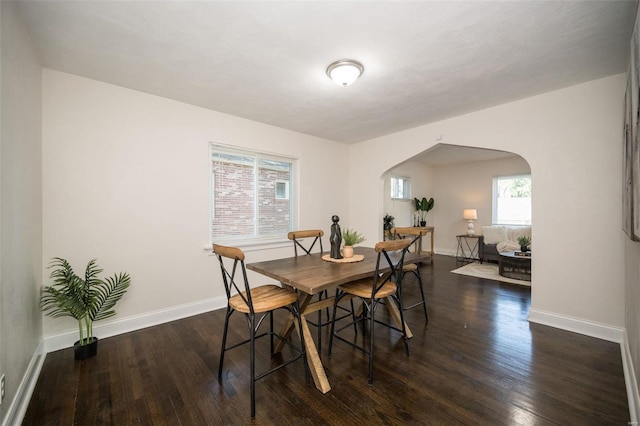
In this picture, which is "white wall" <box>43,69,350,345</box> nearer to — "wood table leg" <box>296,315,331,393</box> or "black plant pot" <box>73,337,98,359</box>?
"black plant pot" <box>73,337,98,359</box>

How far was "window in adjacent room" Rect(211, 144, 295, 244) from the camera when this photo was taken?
347 cm

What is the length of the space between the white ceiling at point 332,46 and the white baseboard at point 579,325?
240cm

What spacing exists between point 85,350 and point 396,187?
20.7 feet

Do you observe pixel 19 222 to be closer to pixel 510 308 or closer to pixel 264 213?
pixel 264 213

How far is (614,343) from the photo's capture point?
2.43 m

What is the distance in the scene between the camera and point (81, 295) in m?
2.23

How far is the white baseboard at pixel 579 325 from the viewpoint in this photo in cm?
247

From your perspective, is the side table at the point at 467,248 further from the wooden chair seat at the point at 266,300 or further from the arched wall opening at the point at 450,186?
the wooden chair seat at the point at 266,300

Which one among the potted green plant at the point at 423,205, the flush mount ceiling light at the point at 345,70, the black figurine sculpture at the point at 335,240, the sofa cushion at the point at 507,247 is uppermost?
the flush mount ceiling light at the point at 345,70

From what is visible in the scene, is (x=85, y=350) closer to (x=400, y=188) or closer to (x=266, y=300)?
(x=266, y=300)

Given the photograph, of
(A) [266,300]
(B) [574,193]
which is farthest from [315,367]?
(B) [574,193]

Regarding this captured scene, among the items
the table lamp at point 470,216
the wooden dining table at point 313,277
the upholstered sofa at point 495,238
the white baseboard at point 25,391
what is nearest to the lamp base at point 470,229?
the table lamp at point 470,216

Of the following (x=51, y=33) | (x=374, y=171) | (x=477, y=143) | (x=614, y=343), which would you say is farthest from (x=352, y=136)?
(x=614, y=343)

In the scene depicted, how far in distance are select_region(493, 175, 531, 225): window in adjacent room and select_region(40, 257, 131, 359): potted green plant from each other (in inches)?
297
